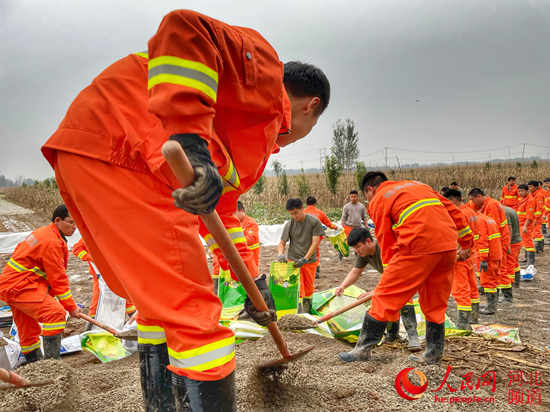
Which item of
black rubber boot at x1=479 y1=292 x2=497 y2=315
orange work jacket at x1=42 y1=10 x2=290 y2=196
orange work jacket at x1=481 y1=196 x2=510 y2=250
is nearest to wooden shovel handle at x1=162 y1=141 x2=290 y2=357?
orange work jacket at x1=42 y1=10 x2=290 y2=196

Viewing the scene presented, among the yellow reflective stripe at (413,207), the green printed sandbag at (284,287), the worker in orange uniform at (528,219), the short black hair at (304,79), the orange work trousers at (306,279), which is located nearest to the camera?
the short black hair at (304,79)

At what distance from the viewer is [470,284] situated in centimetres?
504

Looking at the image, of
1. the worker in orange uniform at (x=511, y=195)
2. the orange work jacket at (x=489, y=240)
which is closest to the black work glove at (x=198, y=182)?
the orange work jacket at (x=489, y=240)

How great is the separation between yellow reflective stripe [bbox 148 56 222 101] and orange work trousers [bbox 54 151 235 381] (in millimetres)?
365

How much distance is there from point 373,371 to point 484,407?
0.81m

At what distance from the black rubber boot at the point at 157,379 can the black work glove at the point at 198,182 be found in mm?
768

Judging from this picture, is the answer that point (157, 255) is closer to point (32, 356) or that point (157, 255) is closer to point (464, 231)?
point (464, 231)

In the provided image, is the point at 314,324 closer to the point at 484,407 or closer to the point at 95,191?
the point at 484,407

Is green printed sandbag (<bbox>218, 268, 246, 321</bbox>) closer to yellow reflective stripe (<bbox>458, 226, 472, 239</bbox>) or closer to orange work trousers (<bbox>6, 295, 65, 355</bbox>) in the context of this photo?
orange work trousers (<bbox>6, 295, 65, 355</bbox>)

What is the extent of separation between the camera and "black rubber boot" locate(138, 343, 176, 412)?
144 centimetres

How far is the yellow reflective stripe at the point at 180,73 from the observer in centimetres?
100

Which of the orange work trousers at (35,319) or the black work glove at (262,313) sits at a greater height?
the black work glove at (262,313)

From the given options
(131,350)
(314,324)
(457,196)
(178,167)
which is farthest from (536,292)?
(178,167)

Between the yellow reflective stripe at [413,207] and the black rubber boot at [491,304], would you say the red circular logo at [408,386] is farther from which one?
the black rubber boot at [491,304]
